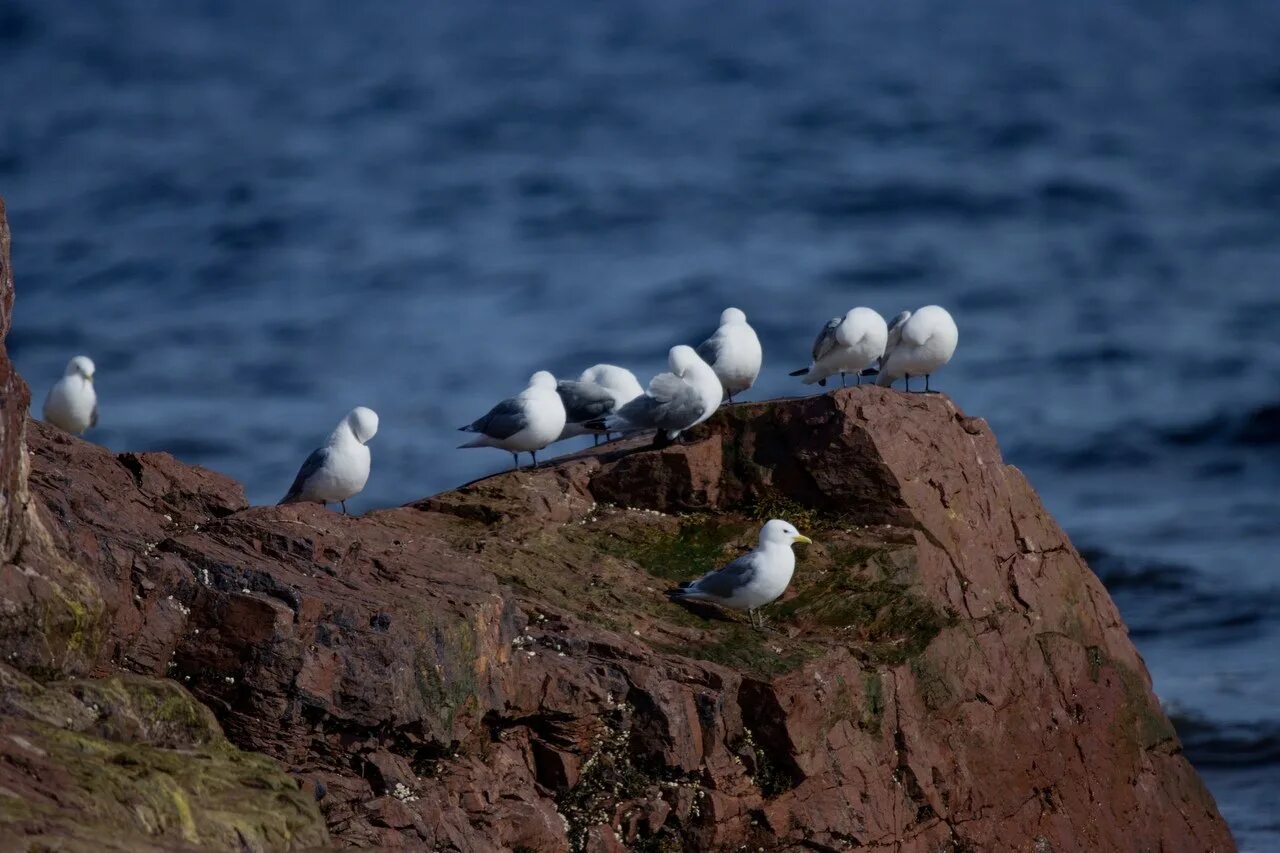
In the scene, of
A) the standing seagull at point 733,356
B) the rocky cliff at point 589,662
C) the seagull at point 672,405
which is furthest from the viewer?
the standing seagull at point 733,356

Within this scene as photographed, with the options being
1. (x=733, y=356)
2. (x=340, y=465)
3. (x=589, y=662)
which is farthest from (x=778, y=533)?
(x=733, y=356)

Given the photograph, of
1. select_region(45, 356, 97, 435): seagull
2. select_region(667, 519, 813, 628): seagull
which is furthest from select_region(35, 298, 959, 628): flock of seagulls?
select_region(45, 356, 97, 435): seagull

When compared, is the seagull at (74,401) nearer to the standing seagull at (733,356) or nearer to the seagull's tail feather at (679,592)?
the standing seagull at (733,356)

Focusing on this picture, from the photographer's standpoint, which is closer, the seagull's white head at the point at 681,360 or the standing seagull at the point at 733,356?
the seagull's white head at the point at 681,360

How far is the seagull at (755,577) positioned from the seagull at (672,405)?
2.12 meters

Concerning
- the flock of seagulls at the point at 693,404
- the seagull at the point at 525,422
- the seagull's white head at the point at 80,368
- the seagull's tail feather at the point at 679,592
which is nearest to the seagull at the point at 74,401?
the seagull's white head at the point at 80,368

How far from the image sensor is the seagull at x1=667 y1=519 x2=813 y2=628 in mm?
11234

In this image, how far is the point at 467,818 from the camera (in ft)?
31.6

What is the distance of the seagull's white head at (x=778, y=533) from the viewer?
452 inches

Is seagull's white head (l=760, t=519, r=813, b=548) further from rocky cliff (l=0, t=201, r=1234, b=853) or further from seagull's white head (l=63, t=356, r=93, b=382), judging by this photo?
seagull's white head (l=63, t=356, r=93, b=382)

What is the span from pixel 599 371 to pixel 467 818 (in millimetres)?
8069

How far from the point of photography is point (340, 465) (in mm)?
13734

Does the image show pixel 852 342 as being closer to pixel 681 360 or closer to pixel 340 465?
pixel 681 360

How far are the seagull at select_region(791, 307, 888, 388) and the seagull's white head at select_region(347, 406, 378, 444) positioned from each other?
13.0ft
